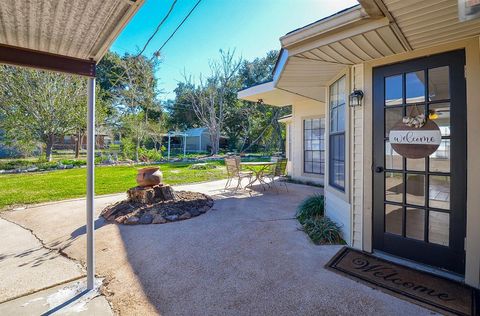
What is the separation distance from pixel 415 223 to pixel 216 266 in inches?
90.7

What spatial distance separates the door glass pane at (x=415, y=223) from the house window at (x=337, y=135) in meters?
0.93

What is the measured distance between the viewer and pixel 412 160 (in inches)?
109

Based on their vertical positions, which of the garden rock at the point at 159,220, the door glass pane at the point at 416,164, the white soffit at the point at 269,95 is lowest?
the garden rock at the point at 159,220

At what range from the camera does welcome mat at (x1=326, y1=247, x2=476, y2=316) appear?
2.11 metres

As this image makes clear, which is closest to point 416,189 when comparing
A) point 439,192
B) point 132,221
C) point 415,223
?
point 439,192

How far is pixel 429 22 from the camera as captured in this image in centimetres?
216

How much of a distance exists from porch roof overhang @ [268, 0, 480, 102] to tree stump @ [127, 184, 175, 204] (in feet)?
11.7

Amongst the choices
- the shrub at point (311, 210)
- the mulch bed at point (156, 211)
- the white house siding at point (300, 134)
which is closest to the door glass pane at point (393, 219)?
the shrub at point (311, 210)

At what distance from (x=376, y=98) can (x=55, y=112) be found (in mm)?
15084

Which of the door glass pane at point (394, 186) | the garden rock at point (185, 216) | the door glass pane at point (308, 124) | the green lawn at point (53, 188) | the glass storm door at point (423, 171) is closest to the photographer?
the glass storm door at point (423, 171)

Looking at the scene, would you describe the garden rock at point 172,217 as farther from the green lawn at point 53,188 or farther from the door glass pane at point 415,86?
the door glass pane at point 415,86

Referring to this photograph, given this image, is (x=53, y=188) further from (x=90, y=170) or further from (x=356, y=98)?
(x=356, y=98)

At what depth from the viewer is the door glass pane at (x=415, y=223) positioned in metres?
2.72

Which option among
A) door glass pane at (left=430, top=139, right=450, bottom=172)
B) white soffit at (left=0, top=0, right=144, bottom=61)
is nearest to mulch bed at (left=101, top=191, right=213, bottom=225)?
white soffit at (left=0, top=0, right=144, bottom=61)
